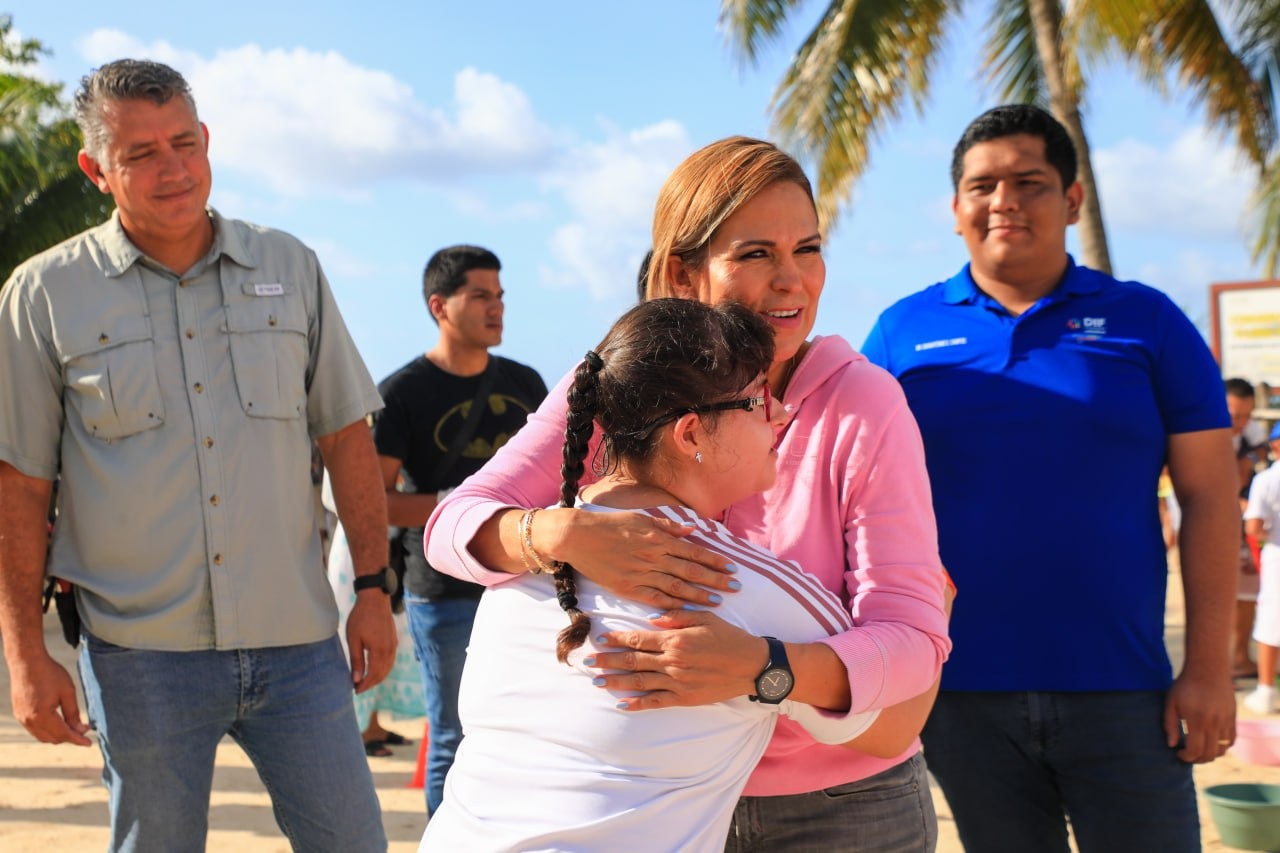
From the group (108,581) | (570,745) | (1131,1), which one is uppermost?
(1131,1)

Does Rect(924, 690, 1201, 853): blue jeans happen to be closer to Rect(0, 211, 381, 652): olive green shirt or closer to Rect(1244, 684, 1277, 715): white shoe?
Rect(0, 211, 381, 652): olive green shirt

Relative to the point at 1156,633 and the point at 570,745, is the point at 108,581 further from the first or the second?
the point at 1156,633

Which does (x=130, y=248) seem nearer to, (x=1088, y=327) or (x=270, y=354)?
(x=270, y=354)

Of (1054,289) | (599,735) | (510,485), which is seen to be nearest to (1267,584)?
(1054,289)

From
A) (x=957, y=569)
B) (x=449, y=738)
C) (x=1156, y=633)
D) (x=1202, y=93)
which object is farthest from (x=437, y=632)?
(x=1202, y=93)

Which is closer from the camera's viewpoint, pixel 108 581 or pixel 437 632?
pixel 108 581

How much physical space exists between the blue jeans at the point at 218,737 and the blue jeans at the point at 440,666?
1.61m

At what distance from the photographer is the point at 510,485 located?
7.58 ft

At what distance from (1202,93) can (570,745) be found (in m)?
15.1

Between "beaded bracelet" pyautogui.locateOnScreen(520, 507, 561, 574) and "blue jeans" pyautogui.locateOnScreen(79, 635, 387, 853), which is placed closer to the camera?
"beaded bracelet" pyautogui.locateOnScreen(520, 507, 561, 574)

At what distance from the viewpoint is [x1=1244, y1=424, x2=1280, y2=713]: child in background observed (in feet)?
26.6

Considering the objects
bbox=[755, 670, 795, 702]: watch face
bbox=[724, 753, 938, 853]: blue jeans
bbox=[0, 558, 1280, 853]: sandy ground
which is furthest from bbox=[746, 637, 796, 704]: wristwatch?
bbox=[0, 558, 1280, 853]: sandy ground

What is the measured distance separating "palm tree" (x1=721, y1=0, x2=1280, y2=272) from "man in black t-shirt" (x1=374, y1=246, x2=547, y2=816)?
958cm

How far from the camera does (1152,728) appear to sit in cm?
288
